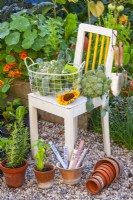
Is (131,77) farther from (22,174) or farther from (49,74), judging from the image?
(22,174)

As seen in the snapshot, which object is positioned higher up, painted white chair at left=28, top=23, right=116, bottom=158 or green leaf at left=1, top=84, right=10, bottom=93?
painted white chair at left=28, top=23, right=116, bottom=158

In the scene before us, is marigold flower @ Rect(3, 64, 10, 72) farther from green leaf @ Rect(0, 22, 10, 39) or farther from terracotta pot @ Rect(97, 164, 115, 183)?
terracotta pot @ Rect(97, 164, 115, 183)

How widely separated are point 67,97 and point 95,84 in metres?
0.23

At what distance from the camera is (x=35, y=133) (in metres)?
3.27

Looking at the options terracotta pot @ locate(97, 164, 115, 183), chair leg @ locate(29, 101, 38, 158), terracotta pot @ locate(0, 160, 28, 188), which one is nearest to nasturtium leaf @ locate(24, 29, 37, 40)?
chair leg @ locate(29, 101, 38, 158)

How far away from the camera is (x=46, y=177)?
2.97 meters

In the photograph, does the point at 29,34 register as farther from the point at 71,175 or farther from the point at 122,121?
the point at 71,175

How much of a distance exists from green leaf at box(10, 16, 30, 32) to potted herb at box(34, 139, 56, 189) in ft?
4.03

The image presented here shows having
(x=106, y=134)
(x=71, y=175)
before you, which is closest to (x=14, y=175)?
(x=71, y=175)

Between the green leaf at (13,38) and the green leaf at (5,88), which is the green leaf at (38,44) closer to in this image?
the green leaf at (13,38)

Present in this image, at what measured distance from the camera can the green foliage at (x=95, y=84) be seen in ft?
10.0

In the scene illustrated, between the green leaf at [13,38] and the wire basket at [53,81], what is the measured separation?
0.75 meters

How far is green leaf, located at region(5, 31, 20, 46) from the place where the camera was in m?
3.80

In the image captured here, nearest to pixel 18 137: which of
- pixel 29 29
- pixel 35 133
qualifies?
pixel 35 133
